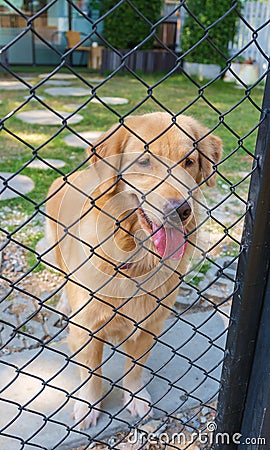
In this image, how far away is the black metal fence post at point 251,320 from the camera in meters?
1.41

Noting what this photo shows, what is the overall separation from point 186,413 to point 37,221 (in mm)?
2232

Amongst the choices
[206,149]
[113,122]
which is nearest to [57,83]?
[113,122]

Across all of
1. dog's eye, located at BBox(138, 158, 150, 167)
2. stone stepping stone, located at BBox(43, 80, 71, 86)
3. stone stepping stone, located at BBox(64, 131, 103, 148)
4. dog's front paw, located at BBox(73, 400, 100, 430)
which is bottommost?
dog's front paw, located at BBox(73, 400, 100, 430)

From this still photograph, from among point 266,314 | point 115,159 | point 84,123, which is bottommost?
point 266,314

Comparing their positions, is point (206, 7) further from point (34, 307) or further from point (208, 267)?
point (34, 307)

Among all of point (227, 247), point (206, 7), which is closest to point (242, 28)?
point (206, 7)

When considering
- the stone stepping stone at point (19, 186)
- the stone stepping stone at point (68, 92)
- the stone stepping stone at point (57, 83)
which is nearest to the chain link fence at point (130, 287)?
the stone stepping stone at point (19, 186)

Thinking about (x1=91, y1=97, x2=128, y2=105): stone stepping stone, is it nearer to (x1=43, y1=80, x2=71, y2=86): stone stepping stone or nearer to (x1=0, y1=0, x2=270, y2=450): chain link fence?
(x1=43, y1=80, x2=71, y2=86): stone stepping stone

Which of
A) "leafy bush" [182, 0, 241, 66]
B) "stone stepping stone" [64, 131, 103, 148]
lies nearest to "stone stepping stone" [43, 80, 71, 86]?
"leafy bush" [182, 0, 241, 66]

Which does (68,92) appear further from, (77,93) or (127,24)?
(127,24)

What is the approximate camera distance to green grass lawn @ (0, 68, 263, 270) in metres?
4.72

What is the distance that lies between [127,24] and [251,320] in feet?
36.7

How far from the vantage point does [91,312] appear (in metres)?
1.91

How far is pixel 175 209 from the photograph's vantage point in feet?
5.28
